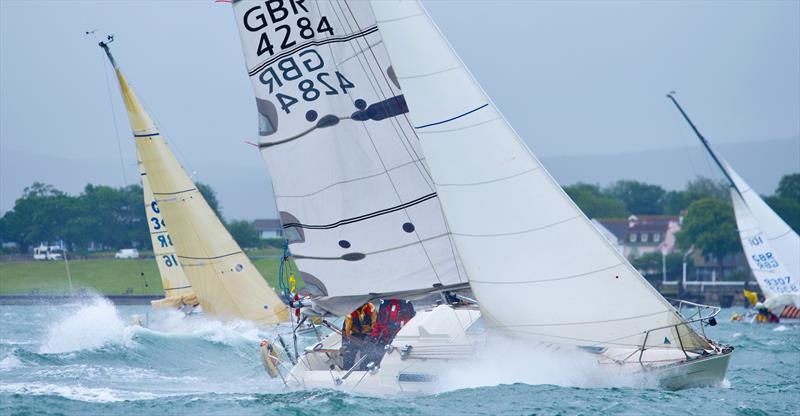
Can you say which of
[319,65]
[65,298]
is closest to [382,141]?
[319,65]

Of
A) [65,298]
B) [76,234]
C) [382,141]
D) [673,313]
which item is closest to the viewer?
[673,313]

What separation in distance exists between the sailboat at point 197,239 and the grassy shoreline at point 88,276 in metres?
28.3

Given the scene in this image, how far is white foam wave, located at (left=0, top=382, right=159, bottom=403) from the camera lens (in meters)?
15.4

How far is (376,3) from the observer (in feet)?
48.2

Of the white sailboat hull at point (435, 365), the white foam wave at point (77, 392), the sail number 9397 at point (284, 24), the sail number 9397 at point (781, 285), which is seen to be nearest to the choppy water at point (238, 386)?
the white foam wave at point (77, 392)

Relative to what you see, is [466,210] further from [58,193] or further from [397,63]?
[58,193]

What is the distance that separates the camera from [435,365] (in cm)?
1408

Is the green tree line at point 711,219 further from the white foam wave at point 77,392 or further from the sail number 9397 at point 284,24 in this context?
the white foam wave at point 77,392

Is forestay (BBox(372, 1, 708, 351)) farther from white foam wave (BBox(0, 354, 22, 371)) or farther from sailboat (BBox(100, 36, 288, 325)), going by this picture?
sailboat (BBox(100, 36, 288, 325))

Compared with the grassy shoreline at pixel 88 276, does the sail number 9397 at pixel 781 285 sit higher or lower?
lower

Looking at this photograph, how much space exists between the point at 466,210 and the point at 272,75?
359cm

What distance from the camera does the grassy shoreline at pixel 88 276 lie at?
192 feet

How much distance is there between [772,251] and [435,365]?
2559 centimetres

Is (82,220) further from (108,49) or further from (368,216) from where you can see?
(368,216)
